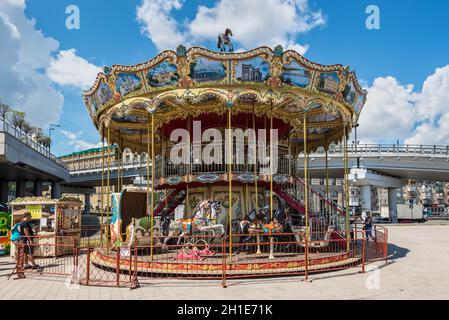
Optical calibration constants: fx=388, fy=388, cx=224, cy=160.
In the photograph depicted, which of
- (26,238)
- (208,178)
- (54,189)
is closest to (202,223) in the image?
(208,178)

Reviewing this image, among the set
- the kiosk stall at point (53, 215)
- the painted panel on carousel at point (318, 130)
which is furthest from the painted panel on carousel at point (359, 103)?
the kiosk stall at point (53, 215)

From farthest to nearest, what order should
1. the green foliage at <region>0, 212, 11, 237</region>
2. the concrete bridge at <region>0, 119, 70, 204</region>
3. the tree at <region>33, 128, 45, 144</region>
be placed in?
the tree at <region>33, 128, 45, 144</region>, the concrete bridge at <region>0, 119, 70, 204</region>, the green foliage at <region>0, 212, 11, 237</region>

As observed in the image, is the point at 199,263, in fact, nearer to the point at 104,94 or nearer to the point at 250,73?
the point at 250,73

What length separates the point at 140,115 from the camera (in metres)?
16.0

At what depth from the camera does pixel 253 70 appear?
11.5 m

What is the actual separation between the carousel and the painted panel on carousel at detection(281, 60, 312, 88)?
33mm

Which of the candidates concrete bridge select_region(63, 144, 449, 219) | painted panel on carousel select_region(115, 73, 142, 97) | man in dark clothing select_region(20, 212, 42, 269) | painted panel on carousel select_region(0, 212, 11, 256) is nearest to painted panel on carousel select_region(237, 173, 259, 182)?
painted panel on carousel select_region(115, 73, 142, 97)

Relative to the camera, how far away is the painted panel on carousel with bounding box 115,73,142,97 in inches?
484

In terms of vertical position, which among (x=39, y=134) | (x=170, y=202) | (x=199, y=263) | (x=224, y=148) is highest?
(x=39, y=134)

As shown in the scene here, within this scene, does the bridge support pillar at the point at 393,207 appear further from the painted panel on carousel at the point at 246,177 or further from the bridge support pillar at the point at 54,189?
the bridge support pillar at the point at 54,189

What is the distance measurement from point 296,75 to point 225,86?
7.22ft

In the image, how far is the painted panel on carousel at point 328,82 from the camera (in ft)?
40.2

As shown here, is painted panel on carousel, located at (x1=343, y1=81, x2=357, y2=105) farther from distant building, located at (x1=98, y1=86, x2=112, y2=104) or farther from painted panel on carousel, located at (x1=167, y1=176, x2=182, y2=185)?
distant building, located at (x1=98, y1=86, x2=112, y2=104)
